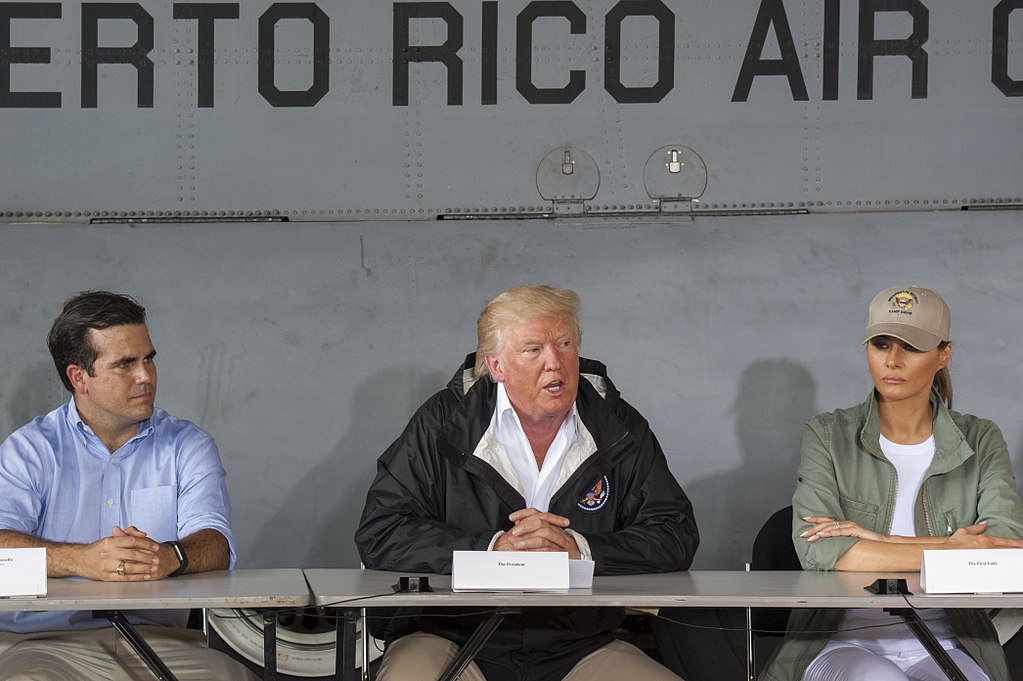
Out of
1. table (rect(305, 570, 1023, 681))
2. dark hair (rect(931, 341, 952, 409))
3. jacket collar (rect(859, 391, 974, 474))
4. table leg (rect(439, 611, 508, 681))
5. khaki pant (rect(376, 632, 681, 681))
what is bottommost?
khaki pant (rect(376, 632, 681, 681))

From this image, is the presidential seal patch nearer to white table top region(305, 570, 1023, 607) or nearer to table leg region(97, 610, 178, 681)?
white table top region(305, 570, 1023, 607)

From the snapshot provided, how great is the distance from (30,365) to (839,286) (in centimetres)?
328

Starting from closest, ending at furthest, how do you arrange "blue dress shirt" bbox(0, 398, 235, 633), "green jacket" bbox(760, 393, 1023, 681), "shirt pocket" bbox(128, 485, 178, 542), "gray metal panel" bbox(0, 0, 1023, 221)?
"green jacket" bbox(760, 393, 1023, 681) < "blue dress shirt" bbox(0, 398, 235, 633) < "shirt pocket" bbox(128, 485, 178, 542) < "gray metal panel" bbox(0, 0, 1023, 221)

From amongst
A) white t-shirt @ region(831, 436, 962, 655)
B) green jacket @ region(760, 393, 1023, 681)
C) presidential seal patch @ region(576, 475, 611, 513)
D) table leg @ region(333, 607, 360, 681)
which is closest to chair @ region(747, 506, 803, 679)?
green jacket @ region(760, 393, 1023, 681)

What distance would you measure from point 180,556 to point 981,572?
2.14 m

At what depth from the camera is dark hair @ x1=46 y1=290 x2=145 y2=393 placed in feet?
13.1

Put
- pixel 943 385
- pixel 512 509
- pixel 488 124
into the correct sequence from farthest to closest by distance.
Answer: pixel 488 124, pixel 943 385, pixel 512 509

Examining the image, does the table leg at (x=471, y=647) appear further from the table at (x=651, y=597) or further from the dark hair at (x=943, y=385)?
the dark hair at (x=943, y=385)

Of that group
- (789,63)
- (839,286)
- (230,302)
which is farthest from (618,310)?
(230,302)

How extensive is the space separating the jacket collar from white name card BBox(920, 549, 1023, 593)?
767 millimetres

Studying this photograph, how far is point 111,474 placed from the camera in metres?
3.96

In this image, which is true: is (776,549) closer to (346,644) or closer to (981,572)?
(981,572)

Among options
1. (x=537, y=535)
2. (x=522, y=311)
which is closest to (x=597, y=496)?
(x=537, y=535)

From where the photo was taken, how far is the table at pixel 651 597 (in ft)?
10.3
